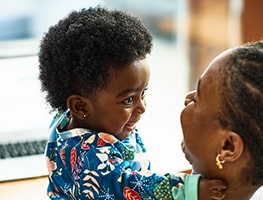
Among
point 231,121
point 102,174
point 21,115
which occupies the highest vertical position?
point 231,121

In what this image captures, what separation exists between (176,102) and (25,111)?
529 millimetres

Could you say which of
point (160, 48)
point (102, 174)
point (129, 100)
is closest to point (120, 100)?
point (129, 100)

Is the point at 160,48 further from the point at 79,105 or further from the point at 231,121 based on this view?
the point at 231,121

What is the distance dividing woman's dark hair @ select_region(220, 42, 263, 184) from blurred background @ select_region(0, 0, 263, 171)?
50 centimetres

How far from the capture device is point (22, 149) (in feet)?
4.95

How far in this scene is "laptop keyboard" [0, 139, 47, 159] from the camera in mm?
1480

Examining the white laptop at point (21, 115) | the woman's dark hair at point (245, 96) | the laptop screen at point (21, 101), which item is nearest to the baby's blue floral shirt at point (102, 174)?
the woman's dark hair at point (245, 96)

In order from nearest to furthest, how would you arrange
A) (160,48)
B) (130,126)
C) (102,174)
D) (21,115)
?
(102,174) < (130,126) < (21,115) < (160,48)

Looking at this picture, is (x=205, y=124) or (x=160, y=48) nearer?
(x=205, y=124)

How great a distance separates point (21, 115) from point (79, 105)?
638mm

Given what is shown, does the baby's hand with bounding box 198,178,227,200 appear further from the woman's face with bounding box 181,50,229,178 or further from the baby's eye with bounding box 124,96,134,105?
the baby's eye with bounding box 124,96,134,105

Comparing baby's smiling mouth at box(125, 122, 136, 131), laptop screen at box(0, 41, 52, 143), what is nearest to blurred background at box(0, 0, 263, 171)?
laptop screen at box(0, 41, 52, 143)

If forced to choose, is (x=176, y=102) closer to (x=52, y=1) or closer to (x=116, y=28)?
(x=52, y=1)

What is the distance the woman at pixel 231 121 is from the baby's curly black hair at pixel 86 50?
16 cm
